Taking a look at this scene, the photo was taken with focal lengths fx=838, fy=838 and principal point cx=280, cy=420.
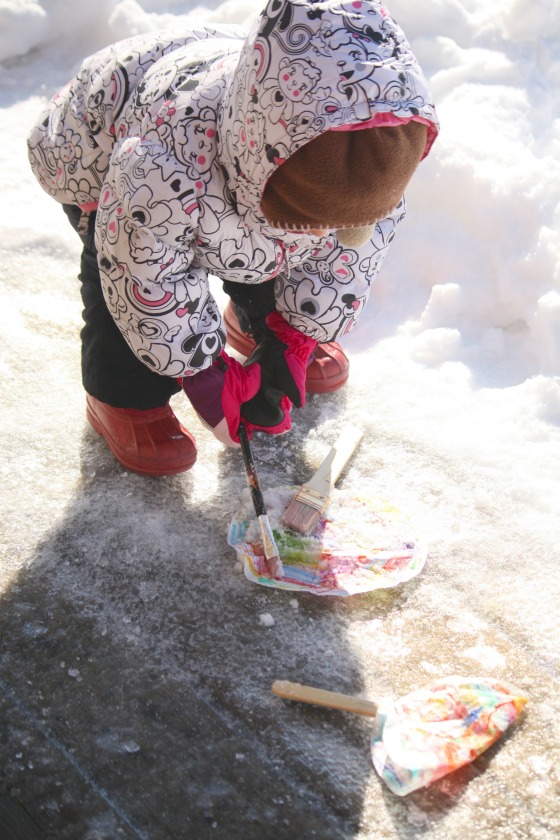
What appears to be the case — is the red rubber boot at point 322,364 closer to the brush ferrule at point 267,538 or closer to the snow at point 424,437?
the snow at point 424,437

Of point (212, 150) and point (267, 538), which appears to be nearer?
point (212, 150)

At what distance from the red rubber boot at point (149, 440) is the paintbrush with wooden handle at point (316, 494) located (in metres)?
0.23

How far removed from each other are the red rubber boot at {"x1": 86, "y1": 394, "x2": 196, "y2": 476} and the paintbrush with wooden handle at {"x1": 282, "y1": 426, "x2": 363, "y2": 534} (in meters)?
0.23

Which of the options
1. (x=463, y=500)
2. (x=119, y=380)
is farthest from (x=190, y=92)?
(x=463, y=500)

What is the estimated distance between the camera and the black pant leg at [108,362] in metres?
1.59

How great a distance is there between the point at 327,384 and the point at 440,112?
112cm

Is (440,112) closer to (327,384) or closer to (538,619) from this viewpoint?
(327,384)

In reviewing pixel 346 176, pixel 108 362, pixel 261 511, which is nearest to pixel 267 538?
pixel 261 511

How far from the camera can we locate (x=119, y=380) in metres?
1.60

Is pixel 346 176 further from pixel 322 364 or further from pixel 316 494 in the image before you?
pixel 322 364

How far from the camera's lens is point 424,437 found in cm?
178

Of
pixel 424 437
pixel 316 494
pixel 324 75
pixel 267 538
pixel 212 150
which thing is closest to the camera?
pixel 324 75

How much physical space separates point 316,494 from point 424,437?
34 centimetres

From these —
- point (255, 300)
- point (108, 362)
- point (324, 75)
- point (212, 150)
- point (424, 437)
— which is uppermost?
point (324, 75)
